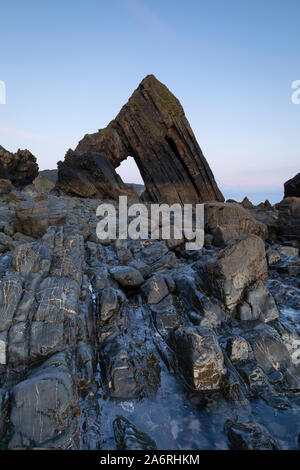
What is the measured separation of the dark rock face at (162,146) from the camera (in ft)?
118

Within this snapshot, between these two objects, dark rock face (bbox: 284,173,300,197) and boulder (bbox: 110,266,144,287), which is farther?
dark rock face (bbox: 284,173,300,197)

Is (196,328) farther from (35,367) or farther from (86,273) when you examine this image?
(86,273)

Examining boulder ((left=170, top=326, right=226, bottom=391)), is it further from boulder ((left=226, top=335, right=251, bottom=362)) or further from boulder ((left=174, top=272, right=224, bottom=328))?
boulder ((left=174, top=272, right=224, bottom=328))

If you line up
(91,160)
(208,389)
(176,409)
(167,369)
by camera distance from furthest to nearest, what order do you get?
(91,160)
(167,369)
(208,389)
(176,409)

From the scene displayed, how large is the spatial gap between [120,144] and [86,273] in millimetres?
30653

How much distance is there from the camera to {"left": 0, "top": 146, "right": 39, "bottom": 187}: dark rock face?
38.8 metres

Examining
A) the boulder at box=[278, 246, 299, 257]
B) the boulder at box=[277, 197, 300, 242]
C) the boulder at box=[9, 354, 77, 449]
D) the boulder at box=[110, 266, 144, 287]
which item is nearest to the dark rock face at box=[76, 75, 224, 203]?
the boulder at box=[277, 197, 300, 242]

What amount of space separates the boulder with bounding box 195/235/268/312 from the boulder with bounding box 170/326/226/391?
241 cm

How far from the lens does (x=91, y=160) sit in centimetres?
2773

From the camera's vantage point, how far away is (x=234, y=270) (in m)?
9.43

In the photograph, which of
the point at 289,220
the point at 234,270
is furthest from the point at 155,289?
the point at 289,220

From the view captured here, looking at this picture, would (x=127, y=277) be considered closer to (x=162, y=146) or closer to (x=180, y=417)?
(x=180, y=417)
